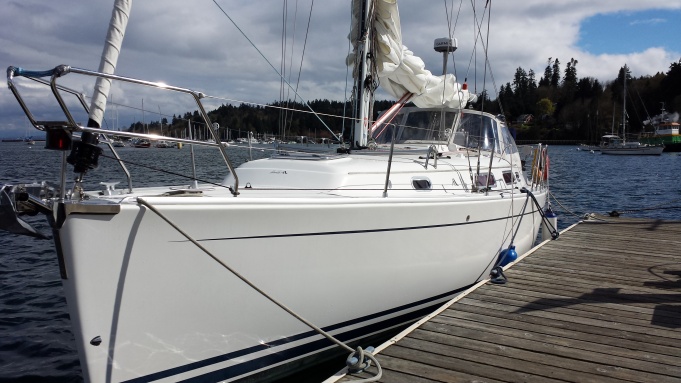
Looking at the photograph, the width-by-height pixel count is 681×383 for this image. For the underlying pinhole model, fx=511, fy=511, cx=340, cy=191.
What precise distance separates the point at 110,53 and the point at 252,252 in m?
1.73

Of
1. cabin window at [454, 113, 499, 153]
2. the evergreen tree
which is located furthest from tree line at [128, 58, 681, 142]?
cabin window at [454, 113, 499, 153]

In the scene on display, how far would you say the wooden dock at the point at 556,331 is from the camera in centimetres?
377

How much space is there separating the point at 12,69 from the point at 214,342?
91.2 inches

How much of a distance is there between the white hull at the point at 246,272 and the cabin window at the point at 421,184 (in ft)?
0.81

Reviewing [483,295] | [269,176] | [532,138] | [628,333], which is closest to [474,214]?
[483,295]

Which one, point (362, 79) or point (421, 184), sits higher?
point (362, 79)

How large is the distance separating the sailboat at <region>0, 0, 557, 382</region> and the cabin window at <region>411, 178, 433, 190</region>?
0.09 feet

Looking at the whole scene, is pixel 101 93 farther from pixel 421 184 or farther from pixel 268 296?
pixel 421 184

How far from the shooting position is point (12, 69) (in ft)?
10.1

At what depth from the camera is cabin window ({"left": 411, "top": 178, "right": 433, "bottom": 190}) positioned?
587 cm

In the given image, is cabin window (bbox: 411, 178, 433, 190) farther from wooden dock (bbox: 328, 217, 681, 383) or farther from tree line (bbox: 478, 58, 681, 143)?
tree line (bbox: 478, 58, 681, 143)

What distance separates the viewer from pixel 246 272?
3.92 meters

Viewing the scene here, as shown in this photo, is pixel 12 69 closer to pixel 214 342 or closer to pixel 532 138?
pixel 214 342

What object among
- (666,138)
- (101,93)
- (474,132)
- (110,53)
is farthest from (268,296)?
(666,138)
